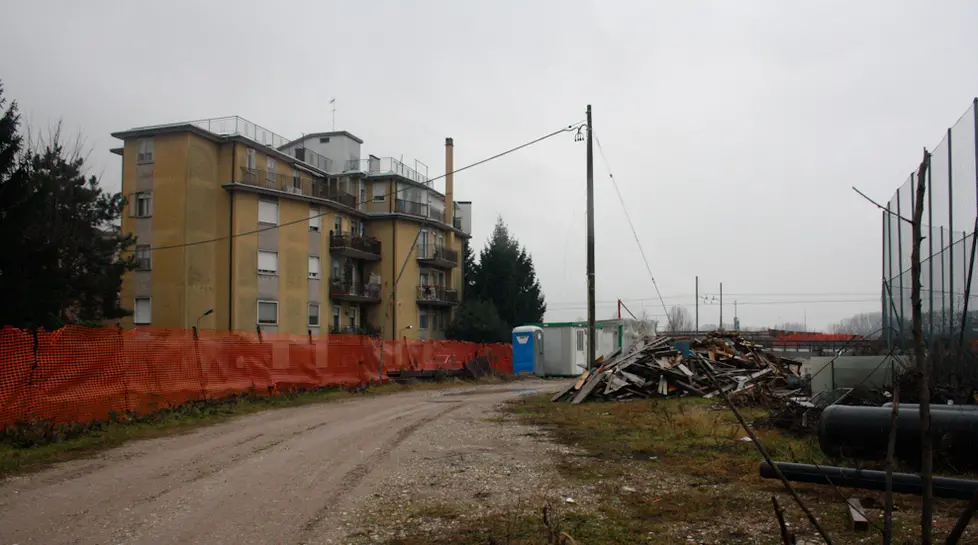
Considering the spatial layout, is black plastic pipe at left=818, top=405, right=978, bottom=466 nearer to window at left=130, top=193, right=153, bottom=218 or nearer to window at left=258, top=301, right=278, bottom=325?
window at left=258, top=301, right=278, bottom=325

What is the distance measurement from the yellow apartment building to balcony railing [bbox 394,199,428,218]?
93 mm

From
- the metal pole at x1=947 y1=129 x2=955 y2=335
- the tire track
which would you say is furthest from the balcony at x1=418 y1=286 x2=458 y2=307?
the metal pole at x1=947 y1=129 x2=955 y2=335

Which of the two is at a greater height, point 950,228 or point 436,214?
point 436,214

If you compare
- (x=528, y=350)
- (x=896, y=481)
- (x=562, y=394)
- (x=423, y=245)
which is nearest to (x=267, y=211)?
(x=423, y=245)

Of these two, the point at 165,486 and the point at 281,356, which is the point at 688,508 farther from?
the point at 281,356

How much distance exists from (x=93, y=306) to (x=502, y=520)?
31.6m

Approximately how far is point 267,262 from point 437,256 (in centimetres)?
1667

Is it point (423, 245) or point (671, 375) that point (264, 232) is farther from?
point (671, 375)

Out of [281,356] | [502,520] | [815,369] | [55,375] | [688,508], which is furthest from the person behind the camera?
[281,356]

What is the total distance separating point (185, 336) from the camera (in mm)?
16859

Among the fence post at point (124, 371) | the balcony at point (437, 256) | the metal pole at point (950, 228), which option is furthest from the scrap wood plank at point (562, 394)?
the balcony at point (437, 256)

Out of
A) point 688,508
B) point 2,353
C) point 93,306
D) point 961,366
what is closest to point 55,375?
point 2,353

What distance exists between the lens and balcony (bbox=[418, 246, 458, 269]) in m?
55.4

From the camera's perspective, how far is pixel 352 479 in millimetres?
8742
